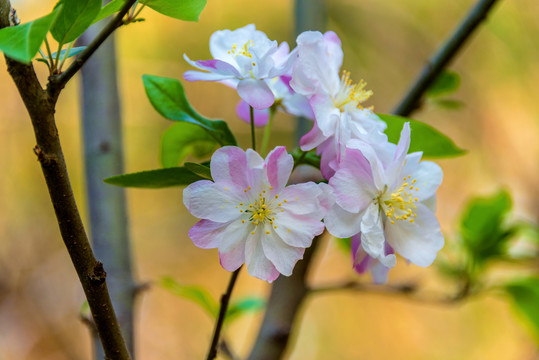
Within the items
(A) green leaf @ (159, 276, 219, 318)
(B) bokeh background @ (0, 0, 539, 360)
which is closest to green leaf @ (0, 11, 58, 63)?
(A) green leaf @ (159, 276, 219, 318)

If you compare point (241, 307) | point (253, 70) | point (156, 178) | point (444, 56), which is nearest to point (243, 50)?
point (253, 70)

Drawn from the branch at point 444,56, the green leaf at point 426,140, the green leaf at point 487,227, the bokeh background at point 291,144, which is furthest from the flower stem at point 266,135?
the bokeh background at point 291,144

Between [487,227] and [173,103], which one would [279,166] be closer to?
[173,103]

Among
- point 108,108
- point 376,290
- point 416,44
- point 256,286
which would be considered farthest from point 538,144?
point 108,108

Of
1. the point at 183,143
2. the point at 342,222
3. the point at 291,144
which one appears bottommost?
the point at 291,144

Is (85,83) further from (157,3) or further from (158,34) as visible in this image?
(158,34)

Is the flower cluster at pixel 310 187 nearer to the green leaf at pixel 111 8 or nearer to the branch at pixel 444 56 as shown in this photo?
the green leaf at pixel 111 8
